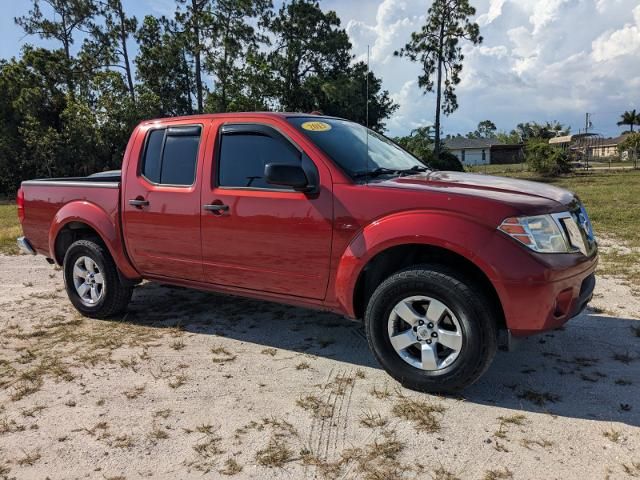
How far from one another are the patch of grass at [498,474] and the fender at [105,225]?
3.57 metres

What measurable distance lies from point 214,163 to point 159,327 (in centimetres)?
172

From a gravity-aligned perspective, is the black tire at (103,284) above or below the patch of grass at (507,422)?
above

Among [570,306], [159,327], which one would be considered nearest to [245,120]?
[159,327]

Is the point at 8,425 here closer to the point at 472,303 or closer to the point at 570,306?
the point at 472,303

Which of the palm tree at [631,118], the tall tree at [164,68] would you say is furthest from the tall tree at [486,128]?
the tall tree at [164,68]

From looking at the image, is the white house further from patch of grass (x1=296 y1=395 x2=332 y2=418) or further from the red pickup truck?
patch of grass (x1=296 y1=395 x2=332 y2=418)

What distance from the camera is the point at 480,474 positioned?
2697 mm

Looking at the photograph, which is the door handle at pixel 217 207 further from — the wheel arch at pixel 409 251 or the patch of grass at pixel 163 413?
the patch of grass at pixel 163 413

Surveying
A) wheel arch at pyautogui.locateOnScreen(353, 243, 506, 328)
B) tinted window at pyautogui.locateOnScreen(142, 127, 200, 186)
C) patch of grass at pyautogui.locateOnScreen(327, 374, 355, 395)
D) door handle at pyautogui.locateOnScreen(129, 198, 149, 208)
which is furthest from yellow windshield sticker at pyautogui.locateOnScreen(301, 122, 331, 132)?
patch of grass at pyautogui.locateOnScreen(327, 374, 355, 395)

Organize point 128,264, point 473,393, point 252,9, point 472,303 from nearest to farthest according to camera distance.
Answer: point 472,303 < point 473,393 < point 128,264 < point 252,9

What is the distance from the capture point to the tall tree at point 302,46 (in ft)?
109

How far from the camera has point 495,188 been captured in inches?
145

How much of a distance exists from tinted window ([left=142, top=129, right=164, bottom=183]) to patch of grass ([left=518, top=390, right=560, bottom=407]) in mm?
3377

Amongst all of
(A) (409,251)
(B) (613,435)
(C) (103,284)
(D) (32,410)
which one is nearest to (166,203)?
(C) (103,284)
